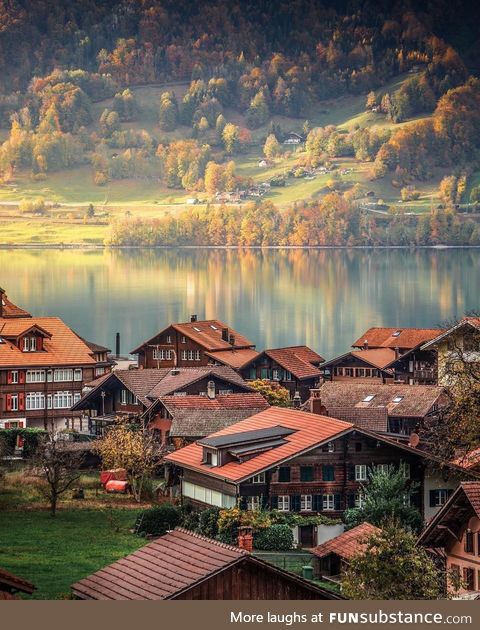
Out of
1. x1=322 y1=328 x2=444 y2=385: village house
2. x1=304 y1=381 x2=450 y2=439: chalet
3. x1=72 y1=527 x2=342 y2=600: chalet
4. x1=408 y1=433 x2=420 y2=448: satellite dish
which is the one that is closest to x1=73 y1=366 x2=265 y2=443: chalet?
x1=304 y1=381 x2=450 y2=439: chalet

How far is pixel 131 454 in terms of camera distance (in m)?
29.3

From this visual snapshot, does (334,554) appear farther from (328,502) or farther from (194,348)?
(194,348)

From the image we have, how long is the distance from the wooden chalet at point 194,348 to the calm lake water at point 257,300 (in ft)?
98.0

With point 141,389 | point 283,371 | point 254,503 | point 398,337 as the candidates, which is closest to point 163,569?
point 254,503

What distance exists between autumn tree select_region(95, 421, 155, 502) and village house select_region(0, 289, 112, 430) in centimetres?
906

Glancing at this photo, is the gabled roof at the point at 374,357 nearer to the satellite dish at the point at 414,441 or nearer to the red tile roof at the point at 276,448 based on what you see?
the satellite dish at the point at 414,441

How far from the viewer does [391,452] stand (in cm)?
2752

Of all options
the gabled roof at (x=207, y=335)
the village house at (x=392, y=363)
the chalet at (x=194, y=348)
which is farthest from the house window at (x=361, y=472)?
the gabled roof at (x=207, y=335)

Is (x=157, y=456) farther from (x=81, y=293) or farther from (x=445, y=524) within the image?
(x=81, y=293)

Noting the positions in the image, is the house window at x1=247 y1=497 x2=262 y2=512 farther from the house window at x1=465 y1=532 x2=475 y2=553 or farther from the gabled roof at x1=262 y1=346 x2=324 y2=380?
the gabled roof at x1=262 y1=346 x2=324 y2=380

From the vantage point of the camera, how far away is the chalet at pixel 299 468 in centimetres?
2631

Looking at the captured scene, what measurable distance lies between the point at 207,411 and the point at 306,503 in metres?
6.35

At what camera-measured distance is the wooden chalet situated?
5053cm

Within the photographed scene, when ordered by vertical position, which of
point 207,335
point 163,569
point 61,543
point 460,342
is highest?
point 460,342
